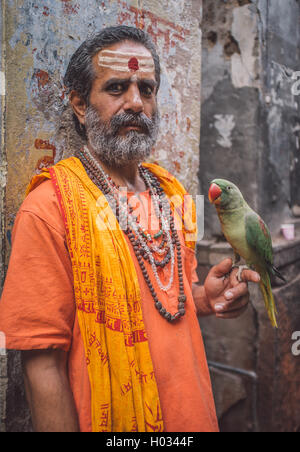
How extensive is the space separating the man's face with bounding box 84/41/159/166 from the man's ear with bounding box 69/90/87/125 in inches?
2.2

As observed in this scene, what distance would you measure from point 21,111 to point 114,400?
120cm

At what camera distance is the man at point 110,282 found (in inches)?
46.0

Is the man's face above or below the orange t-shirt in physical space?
above

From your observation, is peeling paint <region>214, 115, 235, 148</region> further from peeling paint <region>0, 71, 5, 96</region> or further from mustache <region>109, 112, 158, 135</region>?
peeling paint <region>0, 71, 5, 96</region>

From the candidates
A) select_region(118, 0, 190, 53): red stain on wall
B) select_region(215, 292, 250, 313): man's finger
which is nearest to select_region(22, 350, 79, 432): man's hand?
select_region(215, 292, 250, 313): man's finger

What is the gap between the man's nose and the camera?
1.43 metres

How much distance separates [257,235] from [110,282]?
62cm

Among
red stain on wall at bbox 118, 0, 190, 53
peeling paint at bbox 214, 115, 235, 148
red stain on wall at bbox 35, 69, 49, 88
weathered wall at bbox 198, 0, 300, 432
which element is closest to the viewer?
red stain on wall at bbox 35, 69, 49, 88

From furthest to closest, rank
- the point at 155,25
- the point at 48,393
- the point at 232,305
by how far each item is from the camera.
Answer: the point at 155,25
the point at 232,305
the point at 48,393

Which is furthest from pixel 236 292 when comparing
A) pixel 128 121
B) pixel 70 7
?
pixel 70 7

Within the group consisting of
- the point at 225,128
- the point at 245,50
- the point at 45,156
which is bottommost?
the point at 45,156

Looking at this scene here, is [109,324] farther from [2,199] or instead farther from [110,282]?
[2,199]

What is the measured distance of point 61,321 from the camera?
3.87 ft

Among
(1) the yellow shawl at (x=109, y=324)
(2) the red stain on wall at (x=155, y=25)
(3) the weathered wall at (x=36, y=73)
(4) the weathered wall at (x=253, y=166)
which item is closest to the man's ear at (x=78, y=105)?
(3) the weathered wall at (x=36, y=73)
